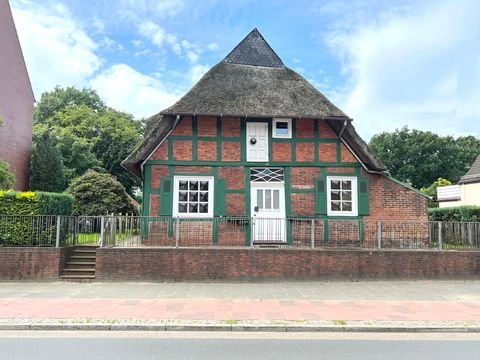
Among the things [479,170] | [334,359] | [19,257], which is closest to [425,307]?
[334,359]

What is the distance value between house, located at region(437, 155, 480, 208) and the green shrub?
259 inches

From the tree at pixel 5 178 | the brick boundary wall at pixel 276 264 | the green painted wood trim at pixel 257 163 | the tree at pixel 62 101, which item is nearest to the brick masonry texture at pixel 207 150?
the green painted wood trim at pixel 257 163

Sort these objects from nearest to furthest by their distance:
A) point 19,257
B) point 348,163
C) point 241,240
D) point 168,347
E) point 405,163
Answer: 1. point 168,347
2. point 19,257
3. point 241,240
4. point 348,163
5. point 405,163

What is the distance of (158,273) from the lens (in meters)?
11.8

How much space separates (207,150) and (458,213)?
1215 cm

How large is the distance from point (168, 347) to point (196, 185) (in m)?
9.26

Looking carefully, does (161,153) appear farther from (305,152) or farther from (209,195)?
(305,152)

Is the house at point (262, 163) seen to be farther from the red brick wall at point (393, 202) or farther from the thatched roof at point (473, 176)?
the thatched roof at point (473, 176)

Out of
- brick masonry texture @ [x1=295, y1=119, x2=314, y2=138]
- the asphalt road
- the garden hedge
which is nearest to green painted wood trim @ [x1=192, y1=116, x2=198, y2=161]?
brick masonry texture @ [x1=295, y1=119, x2=314, y2=138]

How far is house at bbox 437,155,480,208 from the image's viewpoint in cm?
2641

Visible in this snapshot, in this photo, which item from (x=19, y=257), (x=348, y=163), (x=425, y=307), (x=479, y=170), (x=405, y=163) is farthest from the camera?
(x=405, y=163)

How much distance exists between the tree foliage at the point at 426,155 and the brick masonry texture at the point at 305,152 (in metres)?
40.0

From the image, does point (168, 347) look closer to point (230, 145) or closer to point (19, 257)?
point (19, 257)

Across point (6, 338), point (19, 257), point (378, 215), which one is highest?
point (378, 215)
